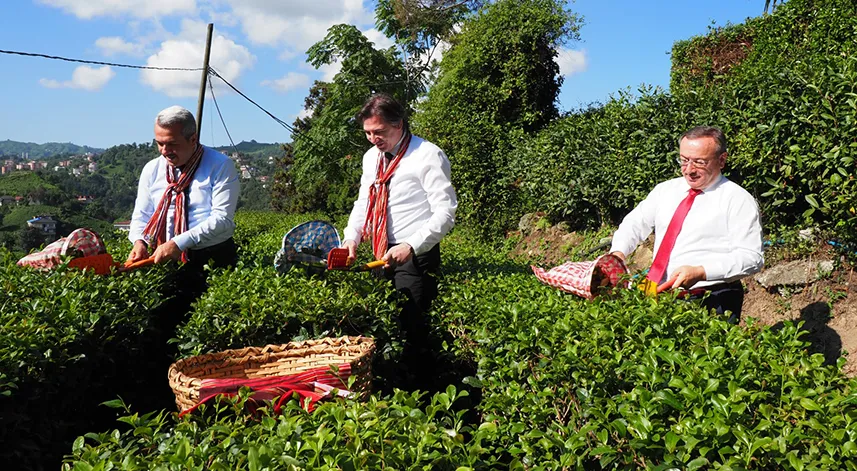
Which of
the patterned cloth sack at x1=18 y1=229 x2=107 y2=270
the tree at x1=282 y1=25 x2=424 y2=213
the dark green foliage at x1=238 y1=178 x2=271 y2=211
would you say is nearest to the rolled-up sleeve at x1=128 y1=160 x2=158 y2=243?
the patterned cloth sack at x1=18 y1=229 x2=107 y2=270

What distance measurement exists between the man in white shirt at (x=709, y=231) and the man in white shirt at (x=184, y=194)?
2802 mm

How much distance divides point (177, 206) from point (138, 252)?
403 millimetres

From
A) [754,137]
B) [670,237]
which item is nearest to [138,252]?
[670,237]

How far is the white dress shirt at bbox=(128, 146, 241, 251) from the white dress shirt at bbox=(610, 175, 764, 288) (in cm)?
279

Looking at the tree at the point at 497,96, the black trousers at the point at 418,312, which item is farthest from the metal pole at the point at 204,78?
the black trousers at the point at 418,312

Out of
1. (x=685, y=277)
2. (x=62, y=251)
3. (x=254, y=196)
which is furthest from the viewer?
(x=254, y=196)

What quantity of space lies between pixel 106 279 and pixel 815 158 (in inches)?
212

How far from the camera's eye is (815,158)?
17.0 ft

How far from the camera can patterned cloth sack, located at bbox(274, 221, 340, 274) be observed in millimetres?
3924

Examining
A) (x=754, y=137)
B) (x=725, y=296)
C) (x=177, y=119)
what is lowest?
(x=725, y=296)

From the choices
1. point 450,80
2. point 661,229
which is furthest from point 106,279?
point 450,80

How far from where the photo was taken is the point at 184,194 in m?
4.30

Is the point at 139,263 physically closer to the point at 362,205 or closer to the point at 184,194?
the point at 184,194

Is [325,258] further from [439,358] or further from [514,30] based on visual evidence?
[514,30]
